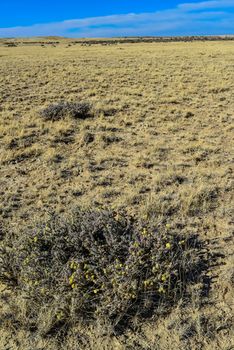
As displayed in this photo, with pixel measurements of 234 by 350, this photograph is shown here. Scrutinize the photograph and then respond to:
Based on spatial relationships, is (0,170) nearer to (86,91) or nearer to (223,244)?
(223,244)

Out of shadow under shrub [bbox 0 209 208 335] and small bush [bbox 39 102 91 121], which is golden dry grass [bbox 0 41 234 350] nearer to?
shadow under shrub [bbox 0 209 208 335]

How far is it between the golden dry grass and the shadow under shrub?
0.18 metres

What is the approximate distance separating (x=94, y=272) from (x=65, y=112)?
825 centimetres

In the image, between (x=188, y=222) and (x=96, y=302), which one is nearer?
(x=96, y=302)

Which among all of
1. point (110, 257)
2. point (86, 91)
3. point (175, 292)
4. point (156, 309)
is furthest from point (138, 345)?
point (86, 91)

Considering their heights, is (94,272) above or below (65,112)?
below

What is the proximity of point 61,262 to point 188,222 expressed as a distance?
1.98 meters

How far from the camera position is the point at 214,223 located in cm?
470

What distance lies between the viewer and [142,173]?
6.57 metres

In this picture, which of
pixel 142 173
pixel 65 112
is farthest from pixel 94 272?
pixel 65 112

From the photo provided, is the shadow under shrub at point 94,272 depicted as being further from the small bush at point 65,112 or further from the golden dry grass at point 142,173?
the small bush at point 65,112

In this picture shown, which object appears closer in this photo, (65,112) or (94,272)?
(94,272)

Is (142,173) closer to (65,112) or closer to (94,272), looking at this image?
(94,272)

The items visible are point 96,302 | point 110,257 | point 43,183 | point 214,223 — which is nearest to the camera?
point 96,302
